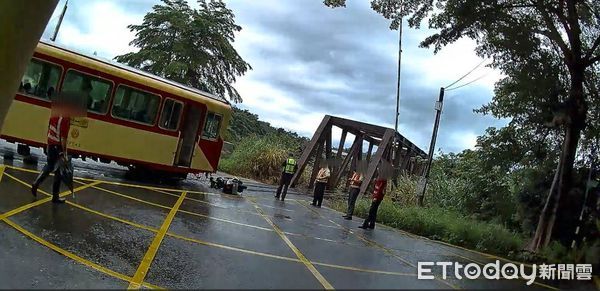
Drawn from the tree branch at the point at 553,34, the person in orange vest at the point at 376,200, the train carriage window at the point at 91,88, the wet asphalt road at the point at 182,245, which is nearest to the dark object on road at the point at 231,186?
the wet asphalt road at the point at 182,245

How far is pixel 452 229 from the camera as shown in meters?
12.5

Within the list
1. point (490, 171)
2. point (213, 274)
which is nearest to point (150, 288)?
point (213, 274)

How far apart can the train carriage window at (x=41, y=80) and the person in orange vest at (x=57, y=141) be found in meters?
3.81

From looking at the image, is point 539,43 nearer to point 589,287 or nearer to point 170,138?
point 589,287

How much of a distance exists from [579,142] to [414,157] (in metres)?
15.1

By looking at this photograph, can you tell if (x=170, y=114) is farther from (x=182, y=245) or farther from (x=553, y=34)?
(x=553, y=34)

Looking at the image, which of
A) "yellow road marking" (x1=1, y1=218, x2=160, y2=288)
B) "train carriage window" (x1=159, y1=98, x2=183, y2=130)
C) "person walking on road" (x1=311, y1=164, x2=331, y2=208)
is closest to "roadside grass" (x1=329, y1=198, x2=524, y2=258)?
"person walking on road" (x1=311, y1=164, x2=331, y2=208)

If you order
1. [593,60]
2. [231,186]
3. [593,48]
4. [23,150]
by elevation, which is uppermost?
[593,48]

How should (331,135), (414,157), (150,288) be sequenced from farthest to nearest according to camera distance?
(414,157) < (331,135) < (150,288)

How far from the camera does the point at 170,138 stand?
14.4 meters

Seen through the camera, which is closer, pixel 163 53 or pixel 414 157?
pixel 163 53

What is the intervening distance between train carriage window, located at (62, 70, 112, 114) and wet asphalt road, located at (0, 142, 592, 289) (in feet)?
5.86

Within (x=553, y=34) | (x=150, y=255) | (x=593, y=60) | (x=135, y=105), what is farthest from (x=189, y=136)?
(x=593, y=60)

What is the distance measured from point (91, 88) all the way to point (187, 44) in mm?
11390
